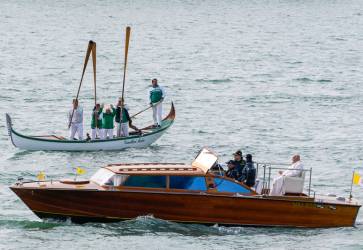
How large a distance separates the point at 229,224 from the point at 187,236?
4.52 ft

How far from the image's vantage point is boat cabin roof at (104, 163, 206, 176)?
114 feet

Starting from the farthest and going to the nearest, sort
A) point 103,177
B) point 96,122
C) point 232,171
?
point 96,122 < point 232,171 < point 103,177

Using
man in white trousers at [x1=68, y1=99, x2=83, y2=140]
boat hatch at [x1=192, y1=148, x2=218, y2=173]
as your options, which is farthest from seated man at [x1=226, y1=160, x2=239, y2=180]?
man in white trousers at [x1=68, y1=99, x2=83, y2=140]

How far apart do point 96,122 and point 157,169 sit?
14.6 metres

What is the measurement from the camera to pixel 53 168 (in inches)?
1839

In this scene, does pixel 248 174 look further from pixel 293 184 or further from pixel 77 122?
pixel 77 122

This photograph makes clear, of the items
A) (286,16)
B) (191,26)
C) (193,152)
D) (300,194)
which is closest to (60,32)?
(191,26)

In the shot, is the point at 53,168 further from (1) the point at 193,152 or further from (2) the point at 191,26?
(2) the point at 191,26

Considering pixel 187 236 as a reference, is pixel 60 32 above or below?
above

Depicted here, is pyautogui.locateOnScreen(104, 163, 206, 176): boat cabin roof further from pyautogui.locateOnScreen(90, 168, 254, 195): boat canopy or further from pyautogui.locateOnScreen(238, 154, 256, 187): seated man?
pyautogui.locateOnScreen(238, 154, 256, 187): seated man

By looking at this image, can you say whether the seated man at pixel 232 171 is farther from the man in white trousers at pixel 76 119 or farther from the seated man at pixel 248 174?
the man in white trousers at pixel 76 119

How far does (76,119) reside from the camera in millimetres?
49125

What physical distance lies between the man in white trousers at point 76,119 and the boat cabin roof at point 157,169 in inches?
532

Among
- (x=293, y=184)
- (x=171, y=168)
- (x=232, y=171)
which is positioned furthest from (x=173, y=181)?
(x=293, y=184)
